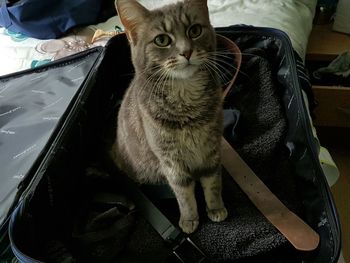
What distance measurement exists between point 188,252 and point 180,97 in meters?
0.35

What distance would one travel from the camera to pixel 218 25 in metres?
1.46

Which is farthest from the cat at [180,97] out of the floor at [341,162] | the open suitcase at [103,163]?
the floor at [341,162]

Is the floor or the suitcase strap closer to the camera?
the suitcase strap

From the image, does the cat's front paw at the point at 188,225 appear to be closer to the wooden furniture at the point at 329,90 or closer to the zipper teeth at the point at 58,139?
the zipper teeth at the point at 58,139

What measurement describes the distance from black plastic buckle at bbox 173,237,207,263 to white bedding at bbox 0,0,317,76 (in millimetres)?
820

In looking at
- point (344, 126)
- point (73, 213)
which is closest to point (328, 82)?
point (344, 126)

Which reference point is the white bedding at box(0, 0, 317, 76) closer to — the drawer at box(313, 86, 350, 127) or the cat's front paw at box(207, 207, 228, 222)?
the drawer at box(313, 86, 350, 127)

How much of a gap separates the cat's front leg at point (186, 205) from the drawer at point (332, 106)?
0.86 m

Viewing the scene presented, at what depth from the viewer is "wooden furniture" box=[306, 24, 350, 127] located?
59.4 inches

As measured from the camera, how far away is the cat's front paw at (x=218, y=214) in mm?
917

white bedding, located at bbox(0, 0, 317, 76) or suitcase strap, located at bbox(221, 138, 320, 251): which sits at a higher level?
white bedding, located at bbox(0, 0, 317, 76)

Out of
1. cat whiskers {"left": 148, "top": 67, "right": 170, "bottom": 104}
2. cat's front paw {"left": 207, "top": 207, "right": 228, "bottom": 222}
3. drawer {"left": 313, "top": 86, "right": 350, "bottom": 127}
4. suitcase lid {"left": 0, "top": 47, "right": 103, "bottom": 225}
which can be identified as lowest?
drawer {"left": 313, "top": 86, "right": 350, "bottom": 127}

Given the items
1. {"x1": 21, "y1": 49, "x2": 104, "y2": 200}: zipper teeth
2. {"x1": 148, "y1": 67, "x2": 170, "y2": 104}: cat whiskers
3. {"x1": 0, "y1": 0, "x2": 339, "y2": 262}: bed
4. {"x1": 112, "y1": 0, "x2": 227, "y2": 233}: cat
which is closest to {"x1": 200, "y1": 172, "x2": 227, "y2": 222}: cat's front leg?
{"x1": 112, "y1": 0, "x2": 227, "y2": 233}: cat

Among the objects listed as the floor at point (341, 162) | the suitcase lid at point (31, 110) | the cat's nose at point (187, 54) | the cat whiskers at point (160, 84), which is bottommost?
the floor at point (341, 162)
